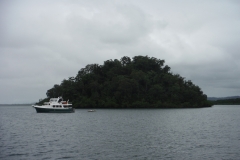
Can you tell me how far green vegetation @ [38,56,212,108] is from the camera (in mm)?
154875

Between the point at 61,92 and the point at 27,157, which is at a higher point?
the point at 61,92

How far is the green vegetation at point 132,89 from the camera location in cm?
15488

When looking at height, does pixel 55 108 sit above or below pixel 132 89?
below

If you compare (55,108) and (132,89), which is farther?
(132,89)


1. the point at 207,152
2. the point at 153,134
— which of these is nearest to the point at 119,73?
the point at 153,134

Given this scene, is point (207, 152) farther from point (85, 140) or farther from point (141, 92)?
point (141, 92)

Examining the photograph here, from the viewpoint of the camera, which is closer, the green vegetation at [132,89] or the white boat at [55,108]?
the white boat at [55,108]

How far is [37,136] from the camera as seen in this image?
1801 inches

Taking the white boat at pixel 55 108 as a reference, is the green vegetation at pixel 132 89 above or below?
above

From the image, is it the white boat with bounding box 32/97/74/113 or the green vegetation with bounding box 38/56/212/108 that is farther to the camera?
the green vegetation with bounding box 38/56/212/108

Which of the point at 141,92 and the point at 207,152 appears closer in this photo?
the point at 207,152

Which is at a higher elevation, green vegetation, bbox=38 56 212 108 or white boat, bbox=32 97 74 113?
green vegetation, bbox=38 56 212 108

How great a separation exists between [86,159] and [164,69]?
488ft

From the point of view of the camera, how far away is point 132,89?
509 ft
